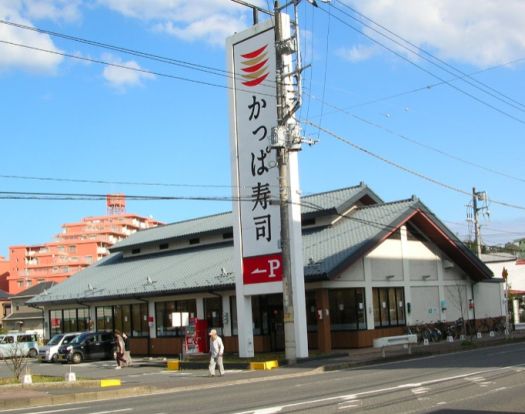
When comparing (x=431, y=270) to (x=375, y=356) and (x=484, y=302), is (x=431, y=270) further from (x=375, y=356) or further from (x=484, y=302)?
(x=375, y=356)

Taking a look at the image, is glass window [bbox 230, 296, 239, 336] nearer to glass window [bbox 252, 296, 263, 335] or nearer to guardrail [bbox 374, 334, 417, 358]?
glass window [bbox 252, 296, 263, 335]

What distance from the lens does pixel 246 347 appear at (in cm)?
2938

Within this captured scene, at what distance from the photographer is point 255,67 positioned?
2909 centimetres

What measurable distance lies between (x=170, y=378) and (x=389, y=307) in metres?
14.6

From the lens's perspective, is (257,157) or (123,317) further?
(123,317)

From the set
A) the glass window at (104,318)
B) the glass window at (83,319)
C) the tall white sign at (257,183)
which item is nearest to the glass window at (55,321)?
the glass window at (83,319)

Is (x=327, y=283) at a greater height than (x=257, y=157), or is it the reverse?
(x=257, y=157)

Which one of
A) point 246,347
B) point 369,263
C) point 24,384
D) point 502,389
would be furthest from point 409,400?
point 369,263

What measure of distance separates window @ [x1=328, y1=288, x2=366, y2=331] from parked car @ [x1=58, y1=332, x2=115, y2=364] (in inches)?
567

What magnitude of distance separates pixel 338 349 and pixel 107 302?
57.7 feet

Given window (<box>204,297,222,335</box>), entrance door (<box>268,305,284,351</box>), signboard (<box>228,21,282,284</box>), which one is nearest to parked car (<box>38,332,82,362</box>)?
window (<box>204,297,222,335</box>)

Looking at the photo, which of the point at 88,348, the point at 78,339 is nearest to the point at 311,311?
the point at 88,348

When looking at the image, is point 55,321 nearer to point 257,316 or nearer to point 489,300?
point 257,316

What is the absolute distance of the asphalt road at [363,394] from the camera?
12.9 m
